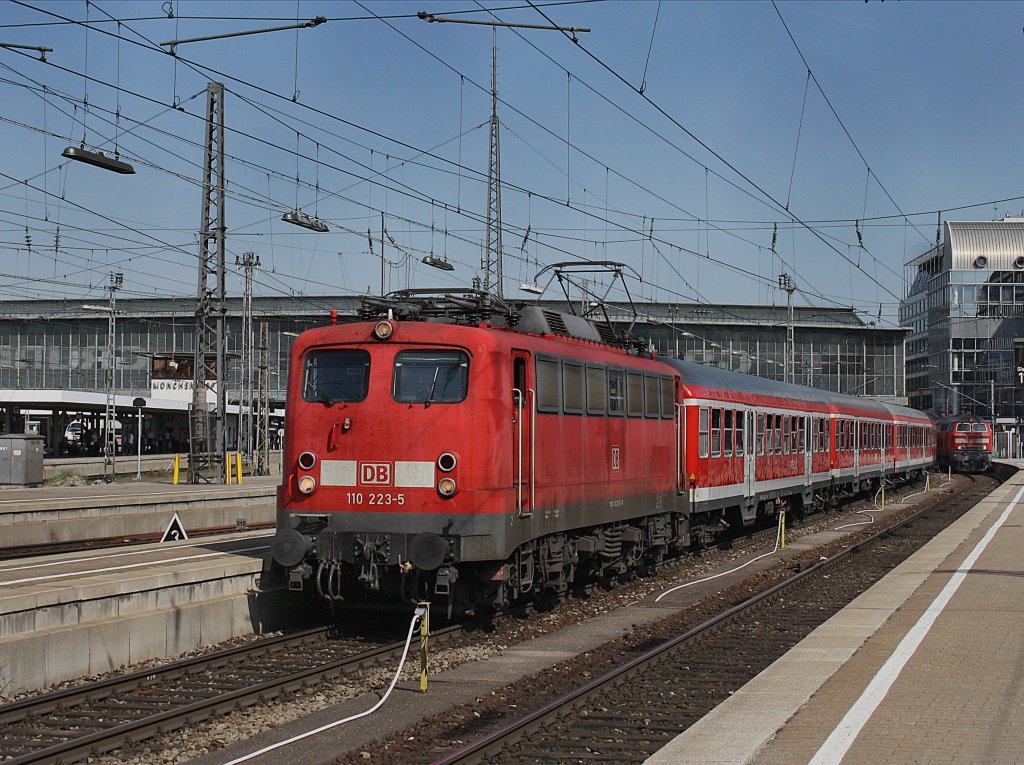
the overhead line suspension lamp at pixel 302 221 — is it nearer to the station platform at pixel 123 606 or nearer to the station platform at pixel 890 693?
the station platform at pixel 123 606

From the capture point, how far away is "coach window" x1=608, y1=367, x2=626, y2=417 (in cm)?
1739

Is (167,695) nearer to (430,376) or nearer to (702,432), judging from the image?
(430,376)

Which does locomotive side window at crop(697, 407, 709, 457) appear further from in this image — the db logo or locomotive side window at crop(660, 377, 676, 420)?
the db logo

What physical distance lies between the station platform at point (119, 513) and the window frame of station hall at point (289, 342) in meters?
52.9

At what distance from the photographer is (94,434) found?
2680 inches

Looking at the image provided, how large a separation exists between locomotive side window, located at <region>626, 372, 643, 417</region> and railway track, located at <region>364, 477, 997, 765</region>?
3.19 meters

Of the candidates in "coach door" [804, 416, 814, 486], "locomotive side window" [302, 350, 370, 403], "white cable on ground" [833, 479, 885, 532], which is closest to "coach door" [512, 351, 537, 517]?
"locomotive side window" [302, 350, 370, 403]

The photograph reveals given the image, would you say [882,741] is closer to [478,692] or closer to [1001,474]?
[478,692]

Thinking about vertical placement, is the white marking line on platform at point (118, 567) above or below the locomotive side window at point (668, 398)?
below

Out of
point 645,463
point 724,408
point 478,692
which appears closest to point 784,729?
point 478,692

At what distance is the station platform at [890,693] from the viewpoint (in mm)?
8477

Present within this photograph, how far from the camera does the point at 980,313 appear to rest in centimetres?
12788

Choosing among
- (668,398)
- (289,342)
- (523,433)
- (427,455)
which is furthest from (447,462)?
(289,342)

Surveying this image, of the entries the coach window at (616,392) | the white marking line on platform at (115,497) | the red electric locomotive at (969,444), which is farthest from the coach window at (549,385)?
the red electric locomotive at (969,444)
